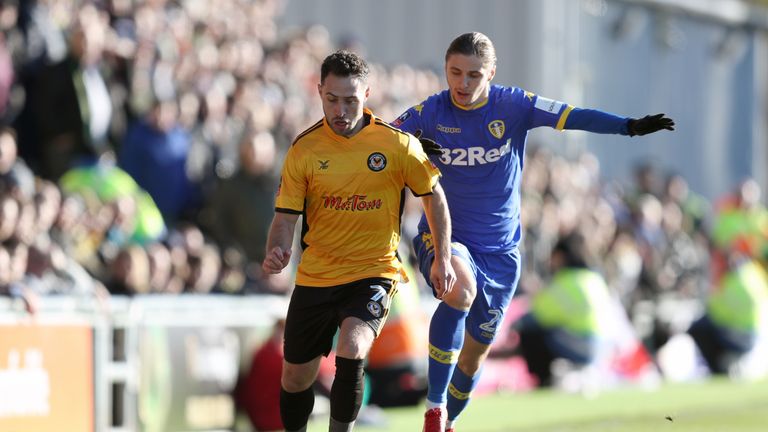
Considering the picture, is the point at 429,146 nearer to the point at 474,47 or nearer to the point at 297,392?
the point at 474,47

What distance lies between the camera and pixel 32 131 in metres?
14.3

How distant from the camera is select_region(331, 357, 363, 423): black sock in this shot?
8.77 m

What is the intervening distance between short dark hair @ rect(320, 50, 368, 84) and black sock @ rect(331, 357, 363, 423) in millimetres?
1655

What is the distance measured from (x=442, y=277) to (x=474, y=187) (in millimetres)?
1074

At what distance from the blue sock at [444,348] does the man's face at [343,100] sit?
1469 millimetres

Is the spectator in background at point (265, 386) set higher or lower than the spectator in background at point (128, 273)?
lower

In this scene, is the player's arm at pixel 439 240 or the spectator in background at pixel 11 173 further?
the spectator in background at pixel 11 173

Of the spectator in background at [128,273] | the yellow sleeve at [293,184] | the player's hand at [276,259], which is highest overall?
the yellow sleeve at [293,184]

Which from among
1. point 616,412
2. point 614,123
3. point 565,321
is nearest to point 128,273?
point 614,123

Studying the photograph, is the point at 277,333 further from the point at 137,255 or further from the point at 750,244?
the point at 750,244

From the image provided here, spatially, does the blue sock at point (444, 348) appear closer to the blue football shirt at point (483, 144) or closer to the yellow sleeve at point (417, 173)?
the blue football shirt at point (483, 144)

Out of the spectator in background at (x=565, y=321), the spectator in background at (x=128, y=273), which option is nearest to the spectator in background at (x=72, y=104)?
the spectator in background at (x=128, y=273)

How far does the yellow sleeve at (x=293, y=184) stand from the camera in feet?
28.8

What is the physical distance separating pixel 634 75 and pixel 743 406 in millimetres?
10732
